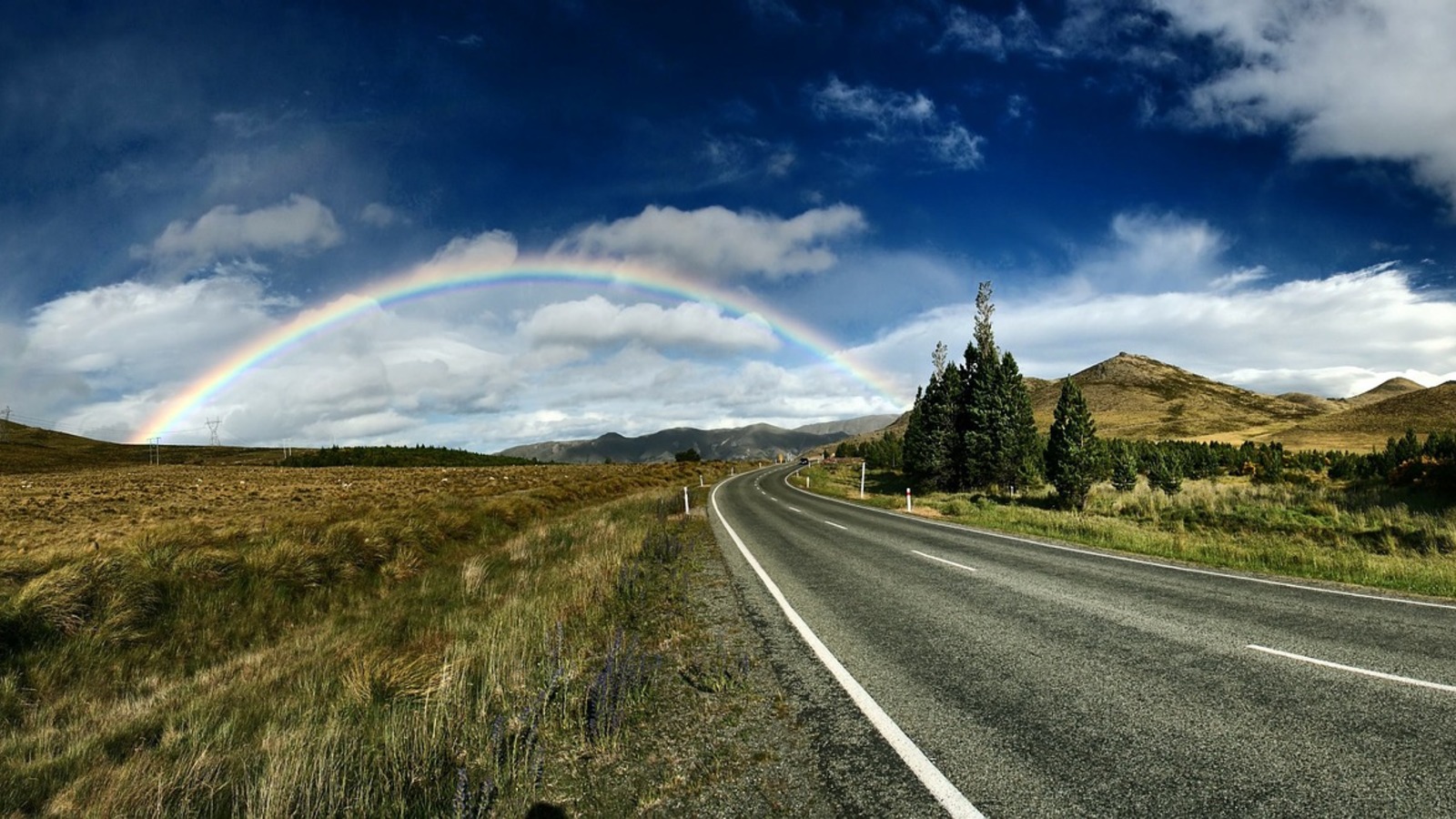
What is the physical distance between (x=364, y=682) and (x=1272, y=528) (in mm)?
23662

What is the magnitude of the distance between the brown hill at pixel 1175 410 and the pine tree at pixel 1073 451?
72154 mm

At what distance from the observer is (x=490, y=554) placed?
45.9 feet

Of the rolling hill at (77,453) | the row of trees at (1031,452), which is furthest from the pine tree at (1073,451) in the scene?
the rolling hill at (77,453)

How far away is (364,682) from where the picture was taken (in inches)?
212

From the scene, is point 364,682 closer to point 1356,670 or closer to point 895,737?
point 895,737

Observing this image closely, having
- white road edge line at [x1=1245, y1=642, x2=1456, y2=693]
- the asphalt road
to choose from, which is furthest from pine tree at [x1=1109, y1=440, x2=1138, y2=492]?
white road edge line at [x1=1245, y1=642, x2=1456, y2=693]

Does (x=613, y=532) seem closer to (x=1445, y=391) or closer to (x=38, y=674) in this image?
(x=38, y=674)

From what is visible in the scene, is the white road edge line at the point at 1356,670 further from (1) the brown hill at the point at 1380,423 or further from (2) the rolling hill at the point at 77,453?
(2) the rolling hill at the point at 77,453

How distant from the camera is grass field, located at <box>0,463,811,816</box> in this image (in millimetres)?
3635

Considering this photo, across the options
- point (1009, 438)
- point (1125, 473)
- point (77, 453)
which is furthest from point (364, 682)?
point (77, 453)

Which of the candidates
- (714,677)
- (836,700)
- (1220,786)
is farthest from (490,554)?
(1220,786)

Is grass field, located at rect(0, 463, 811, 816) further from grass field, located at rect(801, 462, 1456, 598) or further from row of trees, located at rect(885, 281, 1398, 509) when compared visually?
row of trees, located at rect(885, 281, 1398, 509)

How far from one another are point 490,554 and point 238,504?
22.6 meters

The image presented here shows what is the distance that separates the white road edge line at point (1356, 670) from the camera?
4.55 metres
